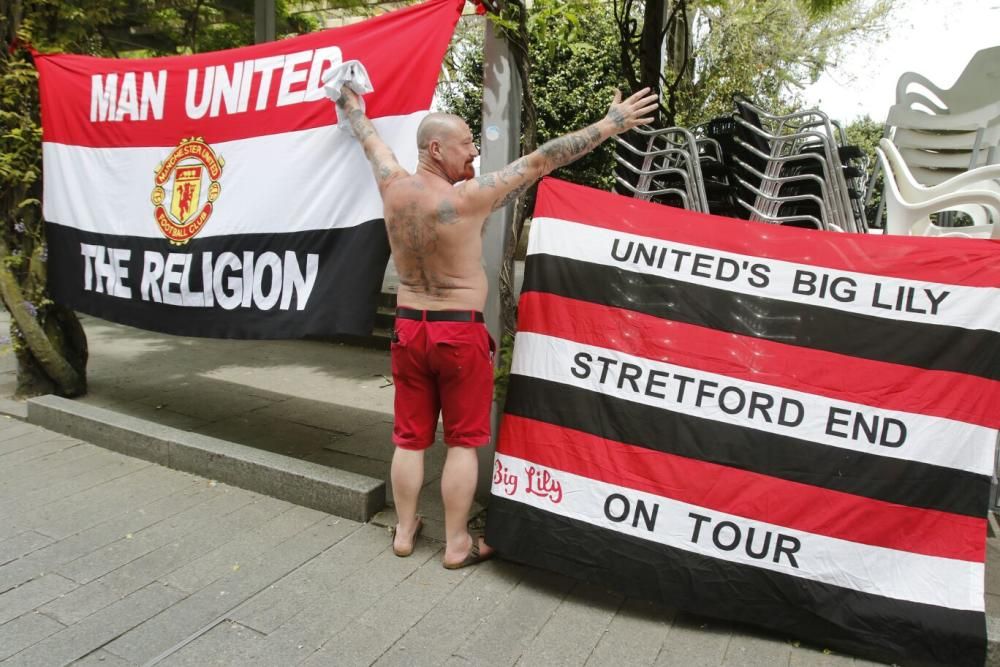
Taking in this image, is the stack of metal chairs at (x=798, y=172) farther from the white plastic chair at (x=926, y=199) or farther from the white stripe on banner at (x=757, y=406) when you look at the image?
the white stripe on banner at (x=757, y=406)

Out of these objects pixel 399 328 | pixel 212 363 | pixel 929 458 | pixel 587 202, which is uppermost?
pixel 587 202

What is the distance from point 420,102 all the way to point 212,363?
4510 mm

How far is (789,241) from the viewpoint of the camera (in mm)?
2906

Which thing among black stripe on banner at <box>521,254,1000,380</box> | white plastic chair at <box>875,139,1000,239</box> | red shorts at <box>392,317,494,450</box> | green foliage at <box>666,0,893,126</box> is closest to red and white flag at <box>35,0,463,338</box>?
red shorts at <box>392,317,494,450</box>

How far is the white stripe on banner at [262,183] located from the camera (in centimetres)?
359

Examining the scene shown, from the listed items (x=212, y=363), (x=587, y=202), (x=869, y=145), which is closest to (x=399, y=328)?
(x=587, y=202)

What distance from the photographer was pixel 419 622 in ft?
9.05

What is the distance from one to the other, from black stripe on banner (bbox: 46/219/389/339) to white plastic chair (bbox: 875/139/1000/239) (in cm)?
285

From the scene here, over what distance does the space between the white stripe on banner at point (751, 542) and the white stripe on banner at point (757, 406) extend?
1.21ft

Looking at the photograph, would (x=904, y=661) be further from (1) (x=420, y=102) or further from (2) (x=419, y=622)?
(1) (x=420, y=102)

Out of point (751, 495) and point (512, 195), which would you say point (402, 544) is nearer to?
point (751, 495)

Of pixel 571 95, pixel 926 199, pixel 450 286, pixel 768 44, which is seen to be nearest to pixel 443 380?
pixel 450 286

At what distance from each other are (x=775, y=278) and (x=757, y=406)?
1.74ft

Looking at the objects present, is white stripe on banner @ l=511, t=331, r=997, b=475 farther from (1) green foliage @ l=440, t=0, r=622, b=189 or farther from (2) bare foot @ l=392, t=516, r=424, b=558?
(1) green foliage @ l=440, t=0, r=622, b=189
